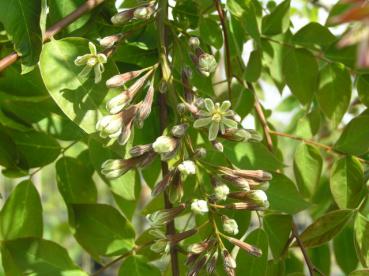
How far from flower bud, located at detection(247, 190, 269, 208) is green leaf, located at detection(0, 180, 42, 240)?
0.30m

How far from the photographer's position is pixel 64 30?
689mm

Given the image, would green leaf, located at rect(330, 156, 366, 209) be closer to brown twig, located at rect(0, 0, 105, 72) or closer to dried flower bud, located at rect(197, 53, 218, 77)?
dried flower bud, located at rect(197, 53, 218, 77)

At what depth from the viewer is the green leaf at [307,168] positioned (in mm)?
834

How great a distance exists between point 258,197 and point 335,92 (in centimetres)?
30

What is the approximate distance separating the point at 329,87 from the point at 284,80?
6cm

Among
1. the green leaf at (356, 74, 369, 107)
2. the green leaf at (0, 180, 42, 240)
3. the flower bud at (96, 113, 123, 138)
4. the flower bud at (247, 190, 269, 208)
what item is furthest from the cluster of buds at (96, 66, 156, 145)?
the green leaf at (356, 74, 369, 107)

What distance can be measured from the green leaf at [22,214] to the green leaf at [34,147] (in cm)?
6

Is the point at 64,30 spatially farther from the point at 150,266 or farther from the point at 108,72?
the point at 150,266

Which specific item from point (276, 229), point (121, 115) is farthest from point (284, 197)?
point (121, 115)

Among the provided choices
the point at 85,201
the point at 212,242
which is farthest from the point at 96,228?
the point at 212,242

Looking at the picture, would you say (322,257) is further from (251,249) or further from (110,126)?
(110,126)

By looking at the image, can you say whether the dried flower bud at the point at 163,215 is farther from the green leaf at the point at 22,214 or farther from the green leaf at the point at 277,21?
the green leaf at the point at 277,21

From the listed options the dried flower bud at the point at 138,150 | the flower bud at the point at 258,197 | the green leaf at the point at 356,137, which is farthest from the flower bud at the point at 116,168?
the green leaf at the point at 356,137

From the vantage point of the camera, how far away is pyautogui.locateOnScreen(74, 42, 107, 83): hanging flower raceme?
585 millimetres
